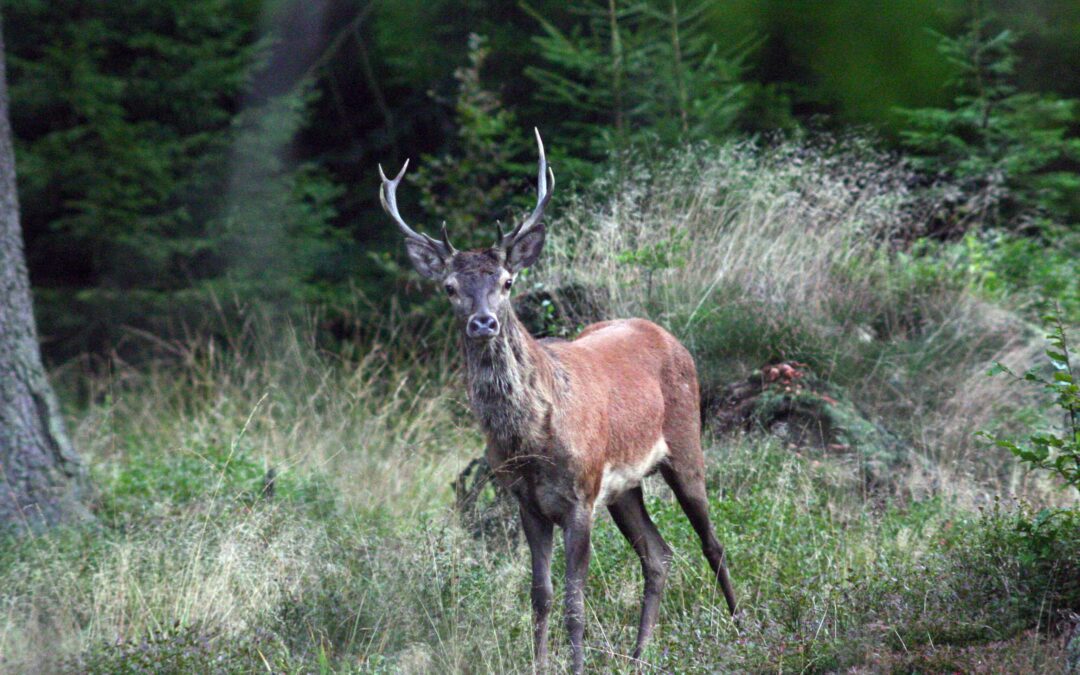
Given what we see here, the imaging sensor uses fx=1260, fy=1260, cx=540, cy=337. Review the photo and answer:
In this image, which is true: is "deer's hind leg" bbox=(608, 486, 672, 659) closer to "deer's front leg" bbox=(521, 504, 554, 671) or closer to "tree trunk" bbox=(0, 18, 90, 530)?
"deer's front leg" bbox=(521, 504, 554, 671)

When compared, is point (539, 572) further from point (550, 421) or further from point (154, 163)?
point (154, 163)

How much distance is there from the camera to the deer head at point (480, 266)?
532 cm

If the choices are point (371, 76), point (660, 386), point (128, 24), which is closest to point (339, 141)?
point (371, 76)

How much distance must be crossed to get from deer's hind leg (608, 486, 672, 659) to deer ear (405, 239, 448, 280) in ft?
4.54

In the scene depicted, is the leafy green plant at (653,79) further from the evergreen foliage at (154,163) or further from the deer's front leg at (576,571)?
the deer's front leg at (576,571)

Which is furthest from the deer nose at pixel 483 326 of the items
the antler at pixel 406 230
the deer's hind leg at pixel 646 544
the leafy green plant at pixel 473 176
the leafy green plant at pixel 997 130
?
the leafy green plant at pixel 997 130

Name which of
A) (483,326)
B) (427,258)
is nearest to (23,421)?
(427,258)

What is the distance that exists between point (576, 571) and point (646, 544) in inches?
29.2

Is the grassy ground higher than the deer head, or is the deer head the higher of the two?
the deer head

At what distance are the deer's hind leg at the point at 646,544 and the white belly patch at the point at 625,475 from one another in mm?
174

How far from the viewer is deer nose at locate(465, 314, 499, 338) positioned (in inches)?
204

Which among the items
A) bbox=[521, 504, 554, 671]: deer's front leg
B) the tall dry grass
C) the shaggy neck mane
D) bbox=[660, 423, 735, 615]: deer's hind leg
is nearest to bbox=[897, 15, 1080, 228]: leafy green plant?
the tall dry grass

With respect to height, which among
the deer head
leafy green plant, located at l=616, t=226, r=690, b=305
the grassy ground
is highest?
the deer head

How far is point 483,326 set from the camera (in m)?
5.18
